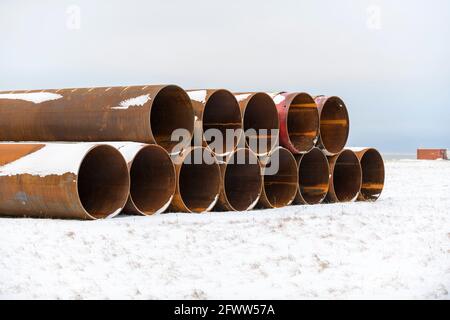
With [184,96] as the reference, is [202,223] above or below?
below

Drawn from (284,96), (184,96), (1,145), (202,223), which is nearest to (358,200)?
(284,96)

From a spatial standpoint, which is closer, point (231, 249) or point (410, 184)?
point (231, 249)

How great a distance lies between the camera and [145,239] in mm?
9148

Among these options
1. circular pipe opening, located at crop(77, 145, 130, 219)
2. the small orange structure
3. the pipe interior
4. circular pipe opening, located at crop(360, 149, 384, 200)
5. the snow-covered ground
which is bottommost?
the small orange structure

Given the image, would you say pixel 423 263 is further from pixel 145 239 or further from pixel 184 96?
pixel 184 96

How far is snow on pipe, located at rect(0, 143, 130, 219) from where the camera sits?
35.1 feet

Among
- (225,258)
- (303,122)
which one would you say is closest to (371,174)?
(303,122)

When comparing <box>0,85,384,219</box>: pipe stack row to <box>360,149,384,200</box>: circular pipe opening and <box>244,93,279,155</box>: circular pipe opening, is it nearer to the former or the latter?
<box>244,93,279,155</box>: circular pipe opening

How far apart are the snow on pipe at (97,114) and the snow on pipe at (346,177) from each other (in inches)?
190

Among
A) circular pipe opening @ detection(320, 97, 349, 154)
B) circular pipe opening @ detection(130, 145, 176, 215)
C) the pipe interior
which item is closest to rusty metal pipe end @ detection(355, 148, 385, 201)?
circular pipe opening @ detection(320, 97, 349, 154)

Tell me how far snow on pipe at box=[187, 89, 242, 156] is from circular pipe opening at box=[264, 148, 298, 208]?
126 cm

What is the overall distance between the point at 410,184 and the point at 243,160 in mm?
10842

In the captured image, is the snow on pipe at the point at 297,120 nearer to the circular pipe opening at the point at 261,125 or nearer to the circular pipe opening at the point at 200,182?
the circular pipe opening at the point at 261,125

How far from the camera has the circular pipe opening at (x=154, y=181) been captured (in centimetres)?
1228
